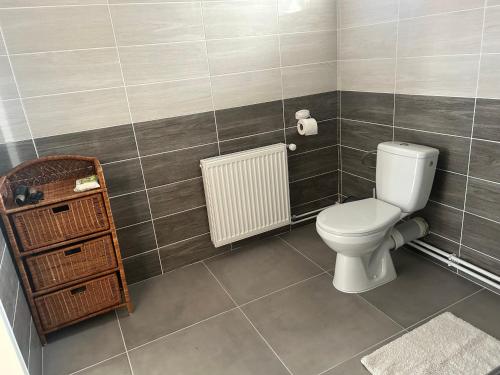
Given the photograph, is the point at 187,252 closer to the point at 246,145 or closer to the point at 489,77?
the point at 246,145

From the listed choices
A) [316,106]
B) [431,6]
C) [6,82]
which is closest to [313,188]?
[316,106]

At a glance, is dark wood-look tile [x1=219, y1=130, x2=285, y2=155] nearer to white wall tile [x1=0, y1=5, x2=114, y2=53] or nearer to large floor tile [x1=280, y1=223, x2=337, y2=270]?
large floor tile [x1=280, y1=223, x2=337, y2=270]

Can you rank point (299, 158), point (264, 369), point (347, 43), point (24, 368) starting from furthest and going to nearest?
point (299, 158), point (347, 43), point (264, 369), point (24, 368)

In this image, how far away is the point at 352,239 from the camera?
194 cm

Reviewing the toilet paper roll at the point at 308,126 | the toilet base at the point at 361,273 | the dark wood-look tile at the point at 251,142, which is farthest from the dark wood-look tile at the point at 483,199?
the dark wood-look tile at the point at 251,142

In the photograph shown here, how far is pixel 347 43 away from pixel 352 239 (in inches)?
55.6

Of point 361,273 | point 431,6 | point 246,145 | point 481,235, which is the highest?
point 431,6

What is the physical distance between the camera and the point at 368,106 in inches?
99.7

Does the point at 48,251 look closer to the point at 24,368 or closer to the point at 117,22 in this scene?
the point at 24,368

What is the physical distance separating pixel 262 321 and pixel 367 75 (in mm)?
1687

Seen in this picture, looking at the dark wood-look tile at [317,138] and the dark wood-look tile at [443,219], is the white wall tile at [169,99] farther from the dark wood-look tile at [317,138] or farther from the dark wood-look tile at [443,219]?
the dark wood-look tile at [443,219]

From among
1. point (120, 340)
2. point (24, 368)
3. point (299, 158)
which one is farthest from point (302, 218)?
point (24, 368)

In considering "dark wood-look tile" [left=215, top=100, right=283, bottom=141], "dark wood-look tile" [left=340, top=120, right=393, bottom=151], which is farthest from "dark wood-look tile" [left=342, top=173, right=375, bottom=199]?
"dark wood-look tile" [left=215, top=100, right=283, bottom=141]

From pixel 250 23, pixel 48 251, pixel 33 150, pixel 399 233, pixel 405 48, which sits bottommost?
pixel 399 233
